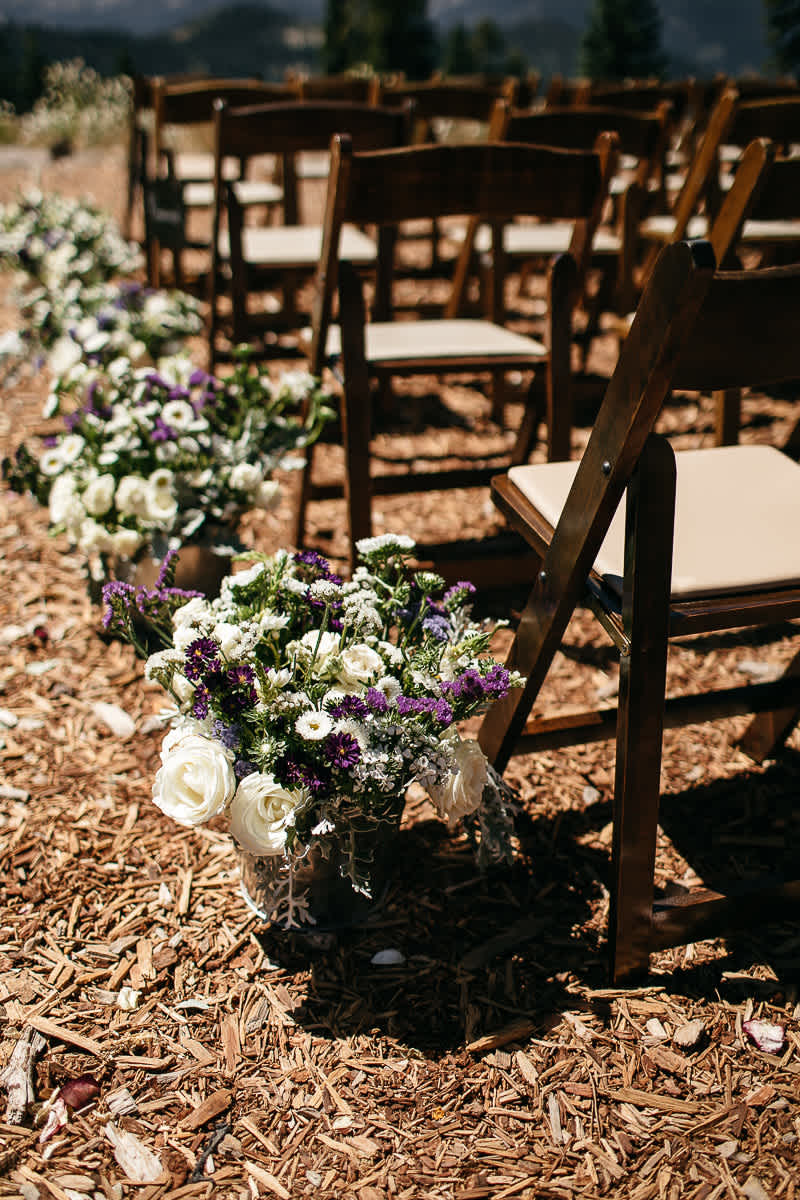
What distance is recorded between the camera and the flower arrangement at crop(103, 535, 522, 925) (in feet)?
4.06

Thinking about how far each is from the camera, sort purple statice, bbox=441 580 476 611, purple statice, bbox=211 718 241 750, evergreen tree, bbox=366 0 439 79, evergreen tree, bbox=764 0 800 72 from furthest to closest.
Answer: evergreen tree, bbox=366 0 439 79 → evergreen tree, bbox=764 0 800 72 → purple statice, bbox=441 580 476 611 → purple statice, bbox=211 718 241 750

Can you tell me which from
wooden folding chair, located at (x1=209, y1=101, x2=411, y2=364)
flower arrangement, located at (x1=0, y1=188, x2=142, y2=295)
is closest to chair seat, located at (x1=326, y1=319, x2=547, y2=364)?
wooden folding chair, located at (x1=209, y1=101, x2=411, y2=364)

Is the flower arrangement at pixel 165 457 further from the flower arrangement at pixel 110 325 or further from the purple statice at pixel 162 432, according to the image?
the flower arrangement at pixel 110 325

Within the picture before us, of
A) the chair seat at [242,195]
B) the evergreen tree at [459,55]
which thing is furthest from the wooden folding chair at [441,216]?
the evergreen tree at [459,55]

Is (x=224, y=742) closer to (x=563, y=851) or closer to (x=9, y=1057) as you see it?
(x=9, y=1057)

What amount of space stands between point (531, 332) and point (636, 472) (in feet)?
11.1

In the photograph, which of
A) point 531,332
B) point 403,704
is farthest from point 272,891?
point 531,332

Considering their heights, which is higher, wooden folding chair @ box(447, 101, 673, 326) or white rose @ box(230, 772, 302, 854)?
wooden folding chair @ box(447, 101, 673, 326)

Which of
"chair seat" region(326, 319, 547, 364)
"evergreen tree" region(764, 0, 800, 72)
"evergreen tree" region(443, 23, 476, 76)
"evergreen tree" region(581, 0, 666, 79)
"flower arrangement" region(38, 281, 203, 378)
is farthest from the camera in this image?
"evergreen tree" region(443, 23, 476, 76)

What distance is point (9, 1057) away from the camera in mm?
1332

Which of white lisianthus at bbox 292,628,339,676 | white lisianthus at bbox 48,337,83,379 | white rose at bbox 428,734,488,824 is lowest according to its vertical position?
white rose at bbox 428,734,488,824

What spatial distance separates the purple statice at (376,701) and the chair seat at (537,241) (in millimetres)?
2551

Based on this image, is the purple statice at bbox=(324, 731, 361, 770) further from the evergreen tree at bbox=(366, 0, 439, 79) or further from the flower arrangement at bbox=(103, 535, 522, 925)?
the evergreen tree at bbox=(366, 0, 439, 79)

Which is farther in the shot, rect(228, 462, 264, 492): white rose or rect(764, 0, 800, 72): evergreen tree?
Answer: rect(764, 0, 800, 72): evergreen tree
